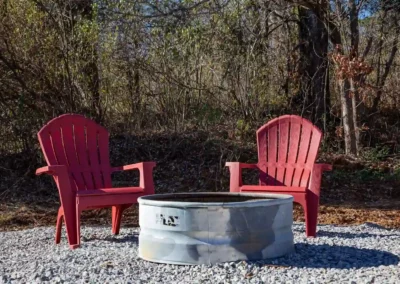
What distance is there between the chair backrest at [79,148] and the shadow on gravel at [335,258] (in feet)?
5.83

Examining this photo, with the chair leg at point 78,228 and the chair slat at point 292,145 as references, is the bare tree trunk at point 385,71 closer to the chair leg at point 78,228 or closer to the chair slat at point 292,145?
the chair slat at point 292,145

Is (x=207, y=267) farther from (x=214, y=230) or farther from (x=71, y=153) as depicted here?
(x=71, y=153)

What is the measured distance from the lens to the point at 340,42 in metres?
9.56

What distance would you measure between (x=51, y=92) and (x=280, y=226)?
5564mm

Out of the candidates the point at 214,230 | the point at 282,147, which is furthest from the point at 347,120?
the point at 214,230

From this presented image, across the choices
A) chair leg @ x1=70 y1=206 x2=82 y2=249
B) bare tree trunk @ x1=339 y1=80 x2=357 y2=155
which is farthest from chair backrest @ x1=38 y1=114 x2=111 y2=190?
bare tree trunk @ x1=339 y1=80 x2=357 y2=155

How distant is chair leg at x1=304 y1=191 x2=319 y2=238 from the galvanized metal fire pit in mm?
945

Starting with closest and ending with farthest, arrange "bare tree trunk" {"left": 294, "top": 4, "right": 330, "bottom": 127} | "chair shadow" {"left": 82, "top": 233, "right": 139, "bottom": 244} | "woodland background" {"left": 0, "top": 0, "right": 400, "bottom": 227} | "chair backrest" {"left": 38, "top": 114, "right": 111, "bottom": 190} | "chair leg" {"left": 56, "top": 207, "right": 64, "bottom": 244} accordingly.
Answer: "chair leg" {"left": 56, "top": 207, "right": 64, "bottom": 244} < "chair shadow" {"left": 82, "top": 233, "right": 139, "bottom": 244} < "chair backrest" {"left": 38, "top": 114, "right": 111, "bottom": 190} < "woodland background" {"left": 0, "top": 0, "right": 400, "bottom": 227} < "bare tree trunk" {"left": 294, "top": 4, "right": 330, "bottom": 127}

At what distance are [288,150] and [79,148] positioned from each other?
1.68 meters

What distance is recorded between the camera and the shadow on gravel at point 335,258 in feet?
13.7

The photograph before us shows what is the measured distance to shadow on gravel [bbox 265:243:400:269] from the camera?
417cm

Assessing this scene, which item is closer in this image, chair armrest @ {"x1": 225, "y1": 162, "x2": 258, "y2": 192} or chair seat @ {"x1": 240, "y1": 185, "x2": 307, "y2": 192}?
chair seat @ {"x1": 240, "y1": 185, "x2": 307, "y2": 192}

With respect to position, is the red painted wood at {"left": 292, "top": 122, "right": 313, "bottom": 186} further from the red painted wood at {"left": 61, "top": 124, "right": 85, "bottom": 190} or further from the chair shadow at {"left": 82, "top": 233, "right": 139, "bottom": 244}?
the red painted wood at {"left": 61, "top": 124, "right": 85, "bottom": 190}

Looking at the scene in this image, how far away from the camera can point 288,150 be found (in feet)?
19.2
